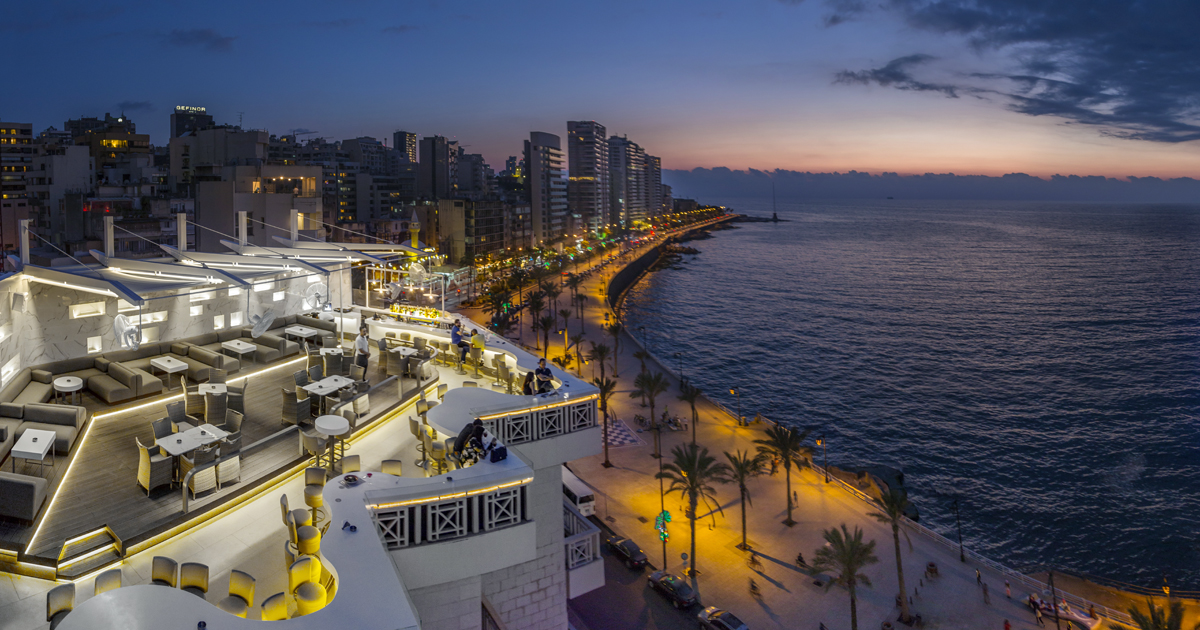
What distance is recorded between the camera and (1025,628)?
1847 centimetres

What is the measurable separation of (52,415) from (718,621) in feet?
48.6

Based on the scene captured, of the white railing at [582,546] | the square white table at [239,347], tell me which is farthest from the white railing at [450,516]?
the square white table at [239,347]

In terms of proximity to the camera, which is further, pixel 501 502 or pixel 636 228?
pixel 636 228

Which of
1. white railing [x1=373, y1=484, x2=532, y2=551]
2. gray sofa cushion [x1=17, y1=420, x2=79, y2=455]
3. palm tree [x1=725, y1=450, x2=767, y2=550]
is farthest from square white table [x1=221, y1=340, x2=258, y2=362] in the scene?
palm tree [x1=725, y1=450, x2=767, y2=550]

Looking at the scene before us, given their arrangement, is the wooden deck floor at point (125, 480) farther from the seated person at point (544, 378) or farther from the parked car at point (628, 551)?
the parked car at point (628, 551)

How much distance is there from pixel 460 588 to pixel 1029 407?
1648 inches

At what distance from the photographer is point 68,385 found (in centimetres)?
1133

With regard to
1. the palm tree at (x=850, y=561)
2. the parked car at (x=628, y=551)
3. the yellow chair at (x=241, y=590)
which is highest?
the yellow chair at (x=241, y=590)

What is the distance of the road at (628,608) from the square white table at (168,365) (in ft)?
36.1

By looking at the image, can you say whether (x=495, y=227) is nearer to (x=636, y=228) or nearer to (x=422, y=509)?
(x=422, y=509)

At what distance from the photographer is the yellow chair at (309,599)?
5318 millimetres

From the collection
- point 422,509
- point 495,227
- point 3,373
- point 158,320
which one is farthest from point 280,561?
point 495,227

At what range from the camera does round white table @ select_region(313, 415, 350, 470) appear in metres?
8.40

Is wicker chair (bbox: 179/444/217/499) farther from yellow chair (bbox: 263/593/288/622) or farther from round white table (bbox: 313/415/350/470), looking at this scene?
yellow chair (bbox: 263/593/288/622)
